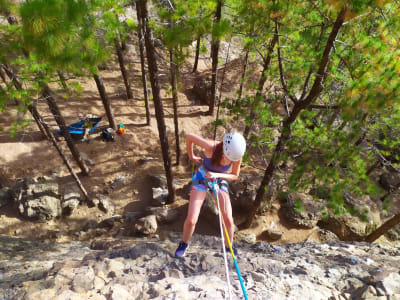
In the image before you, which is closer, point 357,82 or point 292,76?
point 357,82

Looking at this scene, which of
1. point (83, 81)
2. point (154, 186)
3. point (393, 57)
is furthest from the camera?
point (83, 81)

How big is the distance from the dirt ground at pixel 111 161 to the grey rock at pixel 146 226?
44 centimetres

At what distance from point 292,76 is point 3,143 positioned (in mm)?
10029

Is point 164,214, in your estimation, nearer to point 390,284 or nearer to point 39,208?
point 39,208

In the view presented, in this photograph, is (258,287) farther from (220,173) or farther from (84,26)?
(84,26)

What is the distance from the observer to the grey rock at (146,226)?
617 cm

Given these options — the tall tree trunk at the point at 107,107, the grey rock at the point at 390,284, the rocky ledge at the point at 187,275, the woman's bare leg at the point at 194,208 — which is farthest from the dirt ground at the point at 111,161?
the grey rock at the point at 390,284

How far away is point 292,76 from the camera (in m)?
4.22

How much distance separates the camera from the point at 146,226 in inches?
245

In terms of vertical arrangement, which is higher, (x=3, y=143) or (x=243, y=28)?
(x=243, y=28)

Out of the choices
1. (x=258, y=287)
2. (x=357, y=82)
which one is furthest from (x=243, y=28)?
(x=258, y=287)

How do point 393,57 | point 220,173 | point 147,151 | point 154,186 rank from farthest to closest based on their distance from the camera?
point 147,151
point 154,186
point 220,173
point 393,57

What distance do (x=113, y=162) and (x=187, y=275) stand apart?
6556 mm

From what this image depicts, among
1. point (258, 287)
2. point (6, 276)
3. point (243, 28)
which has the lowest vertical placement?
point (6, 276)
